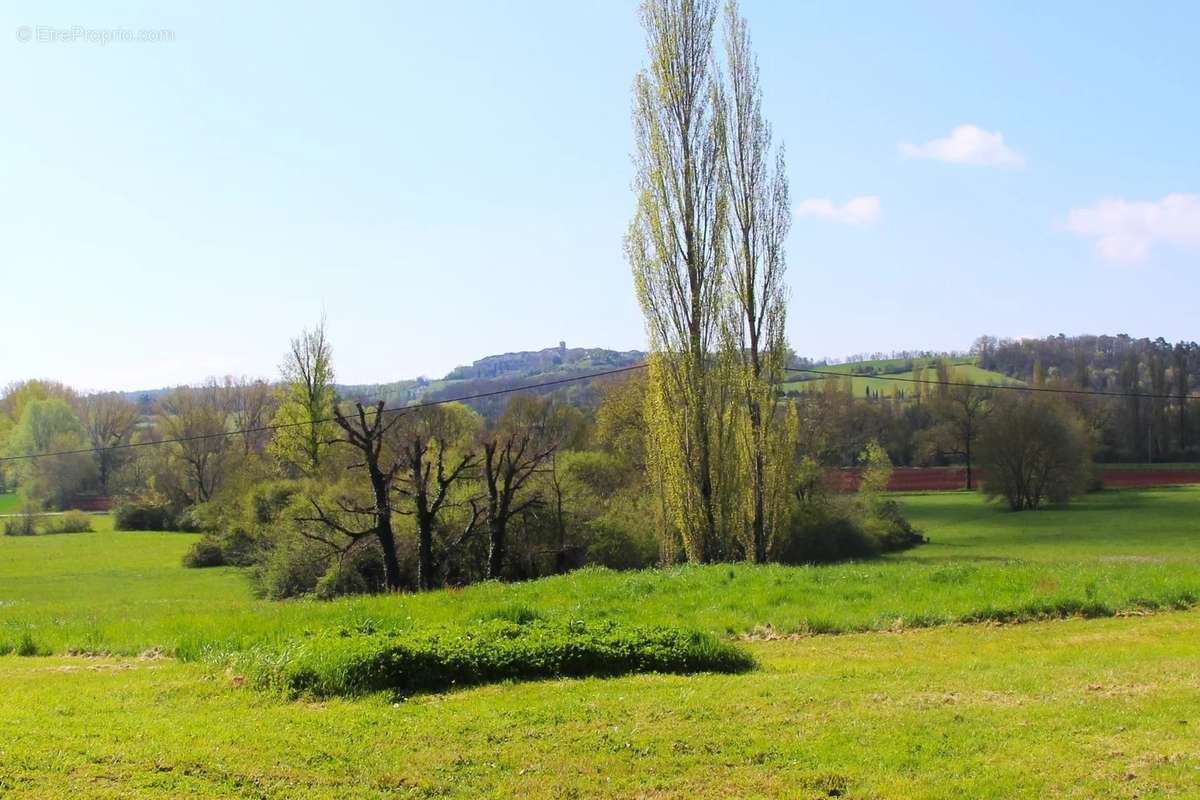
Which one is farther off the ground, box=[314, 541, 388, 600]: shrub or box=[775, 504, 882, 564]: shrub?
box=[314, 541, 388, 600]: shrub

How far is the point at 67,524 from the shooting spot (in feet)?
202

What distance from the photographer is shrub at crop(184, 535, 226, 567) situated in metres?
45.1

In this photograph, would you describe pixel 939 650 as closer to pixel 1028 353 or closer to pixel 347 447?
pixel 347 447

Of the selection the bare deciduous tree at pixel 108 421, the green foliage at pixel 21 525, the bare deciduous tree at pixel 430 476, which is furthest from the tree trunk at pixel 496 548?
the bare deciduous tree at pixel 108 421

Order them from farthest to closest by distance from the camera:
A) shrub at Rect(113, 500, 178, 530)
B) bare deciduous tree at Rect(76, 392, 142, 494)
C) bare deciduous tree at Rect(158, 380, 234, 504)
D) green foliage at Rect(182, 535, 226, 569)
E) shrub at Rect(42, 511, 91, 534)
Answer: bare deciduous tree at Rect(76, 392, 142, 494)
bare deciduous tree at Rect(158, 380, 234, 504)
shrub at Rect(42, 511, 91, 534)
shrub at Rect(113, 500, 178, 530)
green foliage at Rect(182, 535, 226, 569)

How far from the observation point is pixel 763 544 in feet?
83.7

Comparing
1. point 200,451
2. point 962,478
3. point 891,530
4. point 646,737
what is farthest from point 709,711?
point 962,478

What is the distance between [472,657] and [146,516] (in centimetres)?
5871

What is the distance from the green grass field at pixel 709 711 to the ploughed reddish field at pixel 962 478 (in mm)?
55922

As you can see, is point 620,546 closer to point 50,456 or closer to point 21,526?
point 21,526

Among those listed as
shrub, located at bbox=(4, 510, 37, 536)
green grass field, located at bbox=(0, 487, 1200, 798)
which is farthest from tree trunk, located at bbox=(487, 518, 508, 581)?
shrub, located at bbox=(4, 510, 37, 536)

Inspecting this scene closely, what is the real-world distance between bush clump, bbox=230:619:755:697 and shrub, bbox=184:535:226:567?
126 ft

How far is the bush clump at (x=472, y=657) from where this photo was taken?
8828 mm

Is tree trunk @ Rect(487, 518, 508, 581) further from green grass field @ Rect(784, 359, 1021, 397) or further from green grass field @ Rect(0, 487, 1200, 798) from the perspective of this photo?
green grass field @ Rect(784, 359, 1021, 397)
